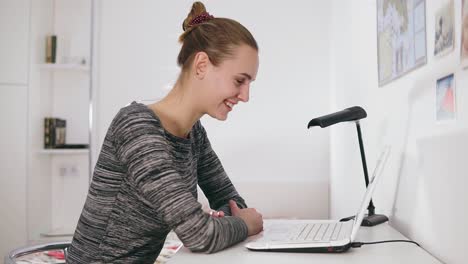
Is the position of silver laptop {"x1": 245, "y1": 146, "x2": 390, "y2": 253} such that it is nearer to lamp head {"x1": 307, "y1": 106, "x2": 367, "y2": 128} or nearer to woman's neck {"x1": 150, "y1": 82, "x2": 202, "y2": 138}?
lamp head {"x1": 307, "y1": 106, "x2": 367, "y2": 128}

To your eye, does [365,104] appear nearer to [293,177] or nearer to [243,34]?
[243,34]

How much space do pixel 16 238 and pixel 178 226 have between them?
2787 mm

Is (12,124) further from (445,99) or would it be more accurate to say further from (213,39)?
(445,99)

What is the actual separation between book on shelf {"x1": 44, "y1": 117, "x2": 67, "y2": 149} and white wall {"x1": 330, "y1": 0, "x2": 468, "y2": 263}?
2.18 m

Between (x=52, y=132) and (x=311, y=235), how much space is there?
2867 mm

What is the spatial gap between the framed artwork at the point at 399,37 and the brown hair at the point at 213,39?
0.43 meters

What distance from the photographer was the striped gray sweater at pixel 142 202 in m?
1.06

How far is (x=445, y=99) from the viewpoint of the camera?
1.11 m

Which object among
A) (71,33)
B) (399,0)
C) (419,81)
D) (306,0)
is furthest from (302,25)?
(419,81)

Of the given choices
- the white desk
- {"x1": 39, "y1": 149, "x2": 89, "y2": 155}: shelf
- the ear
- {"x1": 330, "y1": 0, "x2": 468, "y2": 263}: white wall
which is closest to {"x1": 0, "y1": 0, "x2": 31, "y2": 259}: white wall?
{"x1": 39, "y1": 149, "x2": 89, "y2": 155}: shelf

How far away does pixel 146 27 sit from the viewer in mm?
3656

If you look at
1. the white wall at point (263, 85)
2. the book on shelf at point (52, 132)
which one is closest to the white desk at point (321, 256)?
the white wall at point (263, 85)

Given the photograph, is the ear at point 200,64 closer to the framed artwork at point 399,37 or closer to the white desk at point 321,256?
the white desk at point 321,256

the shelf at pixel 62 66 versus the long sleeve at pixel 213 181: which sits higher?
the shelf at pixel 62 66
